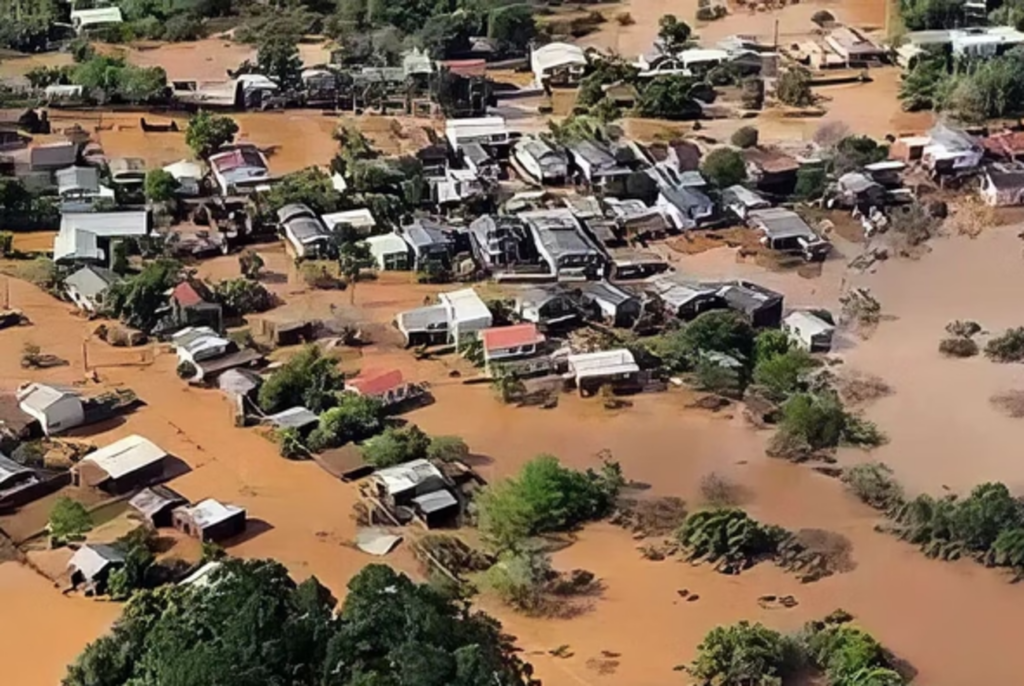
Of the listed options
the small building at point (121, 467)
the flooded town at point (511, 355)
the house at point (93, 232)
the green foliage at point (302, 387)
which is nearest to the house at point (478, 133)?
the flooded town at point (511, 355)

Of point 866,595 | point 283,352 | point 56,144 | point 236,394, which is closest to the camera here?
point 866,595

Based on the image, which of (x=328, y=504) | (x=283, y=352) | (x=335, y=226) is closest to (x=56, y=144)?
(x=335, y=226)

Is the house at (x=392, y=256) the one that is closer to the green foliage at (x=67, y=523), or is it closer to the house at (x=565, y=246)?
the house at (x=565, y=246)

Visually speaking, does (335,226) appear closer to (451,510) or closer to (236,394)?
(236,394)

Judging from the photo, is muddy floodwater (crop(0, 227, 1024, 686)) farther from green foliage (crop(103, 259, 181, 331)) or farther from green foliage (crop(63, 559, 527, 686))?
green foliage (crop(63, 559, 527, 686))

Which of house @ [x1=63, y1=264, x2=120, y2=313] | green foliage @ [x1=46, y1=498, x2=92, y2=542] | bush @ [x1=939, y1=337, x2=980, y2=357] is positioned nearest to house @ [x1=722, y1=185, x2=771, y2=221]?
bush @ [x1=939, y1=337, x2=980, y2=357]

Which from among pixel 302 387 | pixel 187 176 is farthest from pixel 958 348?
pixel 187 176

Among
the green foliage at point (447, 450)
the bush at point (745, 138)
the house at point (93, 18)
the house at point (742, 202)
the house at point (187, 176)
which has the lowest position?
the green foliage at point (447, 450)
